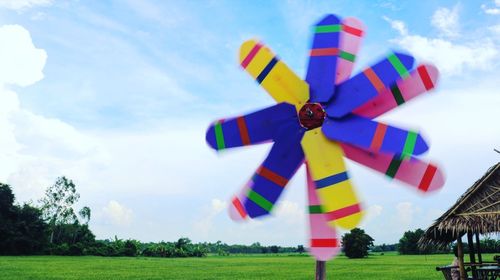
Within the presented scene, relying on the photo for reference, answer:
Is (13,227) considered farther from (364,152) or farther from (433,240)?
(364,152)

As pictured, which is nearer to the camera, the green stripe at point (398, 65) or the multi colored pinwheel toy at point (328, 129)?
the multi colored pinwheel toy at point (328, 129)

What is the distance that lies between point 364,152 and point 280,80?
42.8 inches

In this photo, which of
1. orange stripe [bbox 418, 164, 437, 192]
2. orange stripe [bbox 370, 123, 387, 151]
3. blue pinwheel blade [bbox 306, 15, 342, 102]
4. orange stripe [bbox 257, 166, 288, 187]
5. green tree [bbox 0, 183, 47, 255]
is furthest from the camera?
green tree [bbox 0, 183, 47, 255]

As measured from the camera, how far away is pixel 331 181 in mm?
4262

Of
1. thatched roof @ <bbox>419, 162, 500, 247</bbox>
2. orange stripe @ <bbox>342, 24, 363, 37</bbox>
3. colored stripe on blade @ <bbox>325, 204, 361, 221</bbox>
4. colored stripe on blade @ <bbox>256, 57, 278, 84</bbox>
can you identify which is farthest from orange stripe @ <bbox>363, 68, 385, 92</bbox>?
thatched roof @ <bbox>419, 162, 500, 247</bbox>

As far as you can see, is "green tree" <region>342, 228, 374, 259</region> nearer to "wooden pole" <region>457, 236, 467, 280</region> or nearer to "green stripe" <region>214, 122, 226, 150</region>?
"wooden pole" <region>457, 236, 467, 280</region>

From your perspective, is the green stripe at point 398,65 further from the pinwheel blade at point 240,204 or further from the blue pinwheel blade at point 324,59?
the pinwheel blade at point 240,204

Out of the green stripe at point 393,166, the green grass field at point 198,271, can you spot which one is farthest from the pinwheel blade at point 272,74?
the green grass field at point 198,271

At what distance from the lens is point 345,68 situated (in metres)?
4.65

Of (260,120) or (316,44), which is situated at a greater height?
(316,44)

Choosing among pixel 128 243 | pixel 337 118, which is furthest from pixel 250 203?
pixel 128 243

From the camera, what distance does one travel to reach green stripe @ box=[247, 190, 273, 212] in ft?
15.4

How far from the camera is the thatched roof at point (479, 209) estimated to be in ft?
31.2

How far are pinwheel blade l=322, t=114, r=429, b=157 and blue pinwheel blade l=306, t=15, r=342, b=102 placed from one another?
292mm
